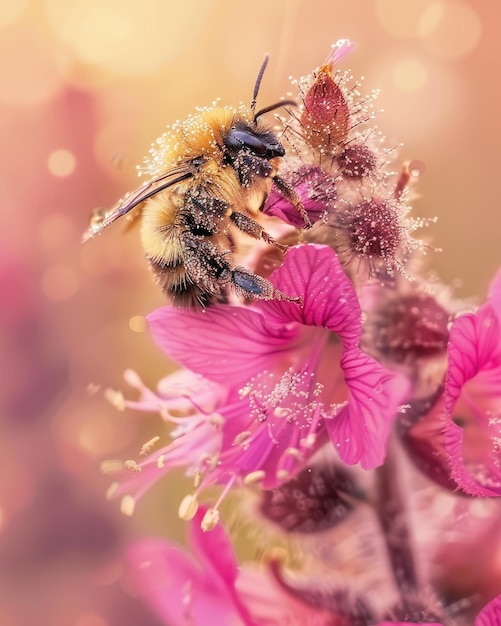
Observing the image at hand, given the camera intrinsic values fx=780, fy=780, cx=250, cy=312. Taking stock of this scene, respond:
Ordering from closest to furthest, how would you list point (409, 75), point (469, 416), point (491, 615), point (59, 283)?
1. point (491, 615)
2. point (469, 416)
3. point (409, 75)
4. point (59, 283)

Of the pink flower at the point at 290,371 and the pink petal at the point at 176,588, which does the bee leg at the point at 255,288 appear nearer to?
the pink flower at the point at 290,371

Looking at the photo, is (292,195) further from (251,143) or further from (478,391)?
(478,391)

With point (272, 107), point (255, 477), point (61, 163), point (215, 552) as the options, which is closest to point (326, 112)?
point (272, 107)

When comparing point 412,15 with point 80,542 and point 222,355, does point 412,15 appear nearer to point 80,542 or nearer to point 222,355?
point 222,355

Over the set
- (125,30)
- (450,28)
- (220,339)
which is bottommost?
(220,339)

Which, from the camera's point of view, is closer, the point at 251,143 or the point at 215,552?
the point at 251,143

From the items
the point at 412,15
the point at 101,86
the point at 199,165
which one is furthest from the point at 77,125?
the point at 199,165

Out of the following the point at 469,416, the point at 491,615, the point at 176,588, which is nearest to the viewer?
the point at 491,615
